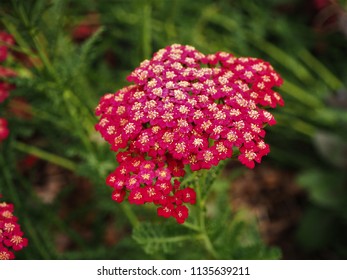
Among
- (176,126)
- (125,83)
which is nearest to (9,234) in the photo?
(176,126)

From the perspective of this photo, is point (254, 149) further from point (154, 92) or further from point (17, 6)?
point (17, 6)

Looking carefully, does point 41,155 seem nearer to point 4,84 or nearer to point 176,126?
point 4,84

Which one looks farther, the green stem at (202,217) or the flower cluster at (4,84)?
the flower cluster at (4,84)

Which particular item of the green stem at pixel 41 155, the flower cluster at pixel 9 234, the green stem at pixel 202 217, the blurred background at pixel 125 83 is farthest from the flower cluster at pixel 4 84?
the green stem at pixel 202 217

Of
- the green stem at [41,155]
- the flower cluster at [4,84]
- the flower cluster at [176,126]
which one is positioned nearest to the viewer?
the flower cluster at [176,126]

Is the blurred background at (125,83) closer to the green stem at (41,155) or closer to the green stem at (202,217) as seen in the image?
the green stem at (41,155)

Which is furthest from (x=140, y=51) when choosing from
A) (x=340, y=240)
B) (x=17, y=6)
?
(x=340, y=240)

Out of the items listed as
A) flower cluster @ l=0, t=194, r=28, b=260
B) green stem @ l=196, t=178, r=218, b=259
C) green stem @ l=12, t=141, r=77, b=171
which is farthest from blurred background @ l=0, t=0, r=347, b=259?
flower cluster @ l=0, t=194, r=28, b=260

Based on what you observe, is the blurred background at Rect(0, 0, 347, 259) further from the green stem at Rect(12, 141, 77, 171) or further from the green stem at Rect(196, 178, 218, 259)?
the green stem at Rect(196, 178, 218, 259)
